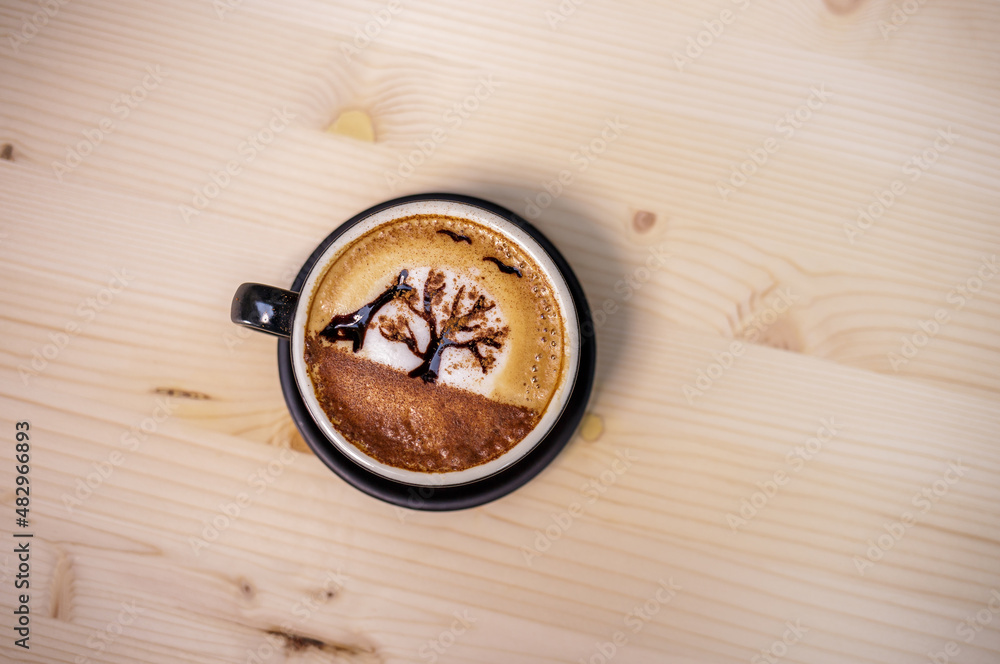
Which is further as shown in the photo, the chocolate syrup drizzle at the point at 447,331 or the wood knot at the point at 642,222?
the wood knot at the point at 642,222

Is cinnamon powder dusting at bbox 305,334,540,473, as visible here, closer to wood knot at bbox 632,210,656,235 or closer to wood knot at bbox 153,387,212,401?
wood knot at bbox 153,387,212,401

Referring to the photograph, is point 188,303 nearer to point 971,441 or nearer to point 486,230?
point 486,230

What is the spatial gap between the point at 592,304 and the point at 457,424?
411 mm

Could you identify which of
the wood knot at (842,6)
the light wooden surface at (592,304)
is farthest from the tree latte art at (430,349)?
the wood knot at (842,6)

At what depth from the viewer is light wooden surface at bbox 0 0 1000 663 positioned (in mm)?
1173

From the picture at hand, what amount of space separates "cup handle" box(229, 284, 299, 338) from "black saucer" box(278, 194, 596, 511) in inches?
5.4

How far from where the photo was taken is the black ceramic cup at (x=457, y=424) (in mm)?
948

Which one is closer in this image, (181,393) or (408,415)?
(408,415)

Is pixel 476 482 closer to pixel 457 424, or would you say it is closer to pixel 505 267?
pixel 457 424

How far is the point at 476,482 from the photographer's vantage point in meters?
1.03

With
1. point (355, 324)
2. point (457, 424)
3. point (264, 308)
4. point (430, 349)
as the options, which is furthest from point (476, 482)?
point (264, 308)

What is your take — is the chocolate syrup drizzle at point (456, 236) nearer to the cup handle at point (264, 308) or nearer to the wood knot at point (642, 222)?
the cup handle at point (264, 308)

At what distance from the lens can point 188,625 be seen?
3.86 ft

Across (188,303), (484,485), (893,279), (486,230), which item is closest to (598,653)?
(484,485)
